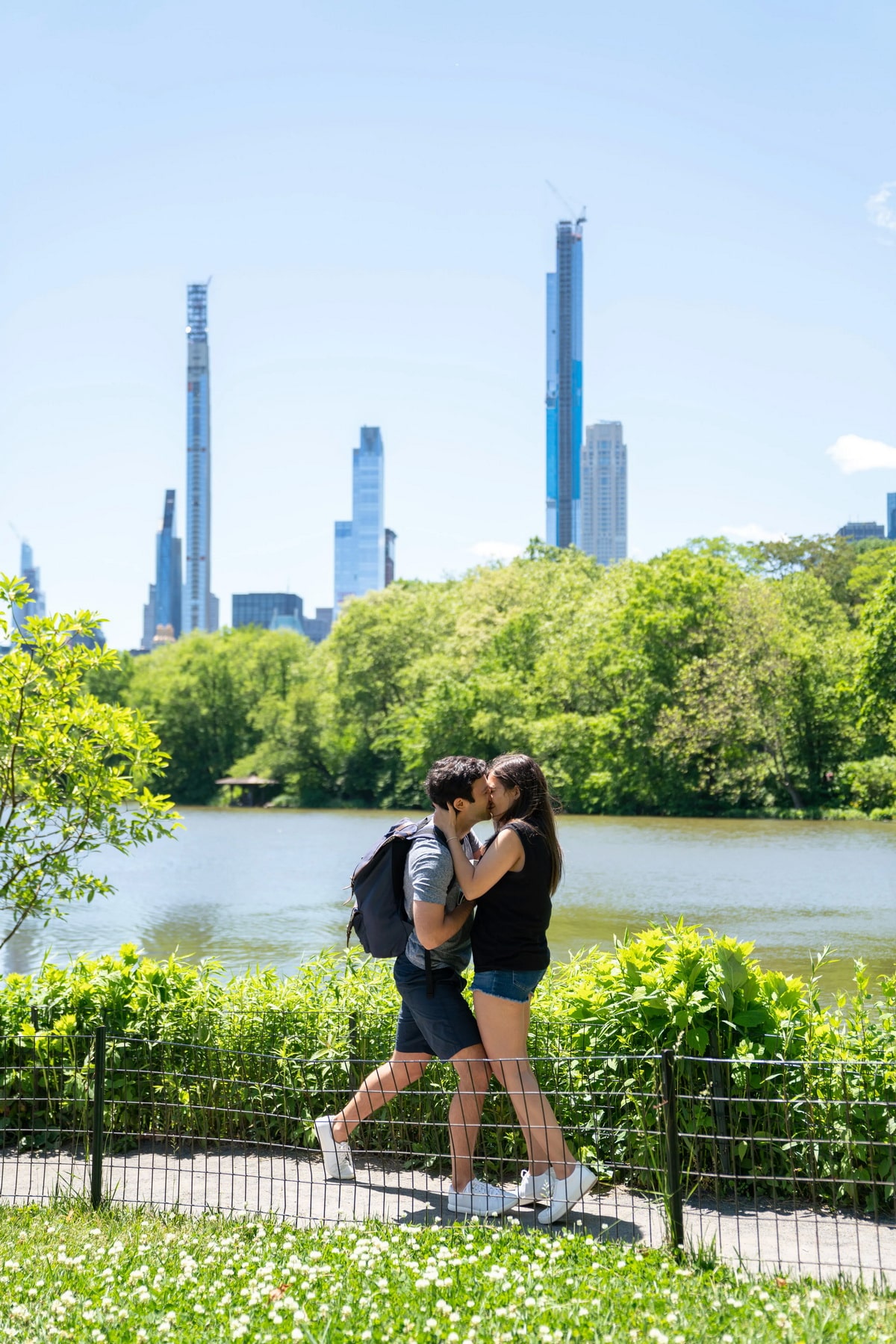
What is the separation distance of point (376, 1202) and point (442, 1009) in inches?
32.9

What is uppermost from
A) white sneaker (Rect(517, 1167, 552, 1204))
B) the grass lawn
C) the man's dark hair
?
the man's dark hair

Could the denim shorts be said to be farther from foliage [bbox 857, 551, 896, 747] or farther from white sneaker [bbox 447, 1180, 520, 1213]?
foliage [bbox 857, 551, 896, 747]

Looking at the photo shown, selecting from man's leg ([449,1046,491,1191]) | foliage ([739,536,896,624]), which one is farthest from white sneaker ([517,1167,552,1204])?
foliage ([739,536,896,624])

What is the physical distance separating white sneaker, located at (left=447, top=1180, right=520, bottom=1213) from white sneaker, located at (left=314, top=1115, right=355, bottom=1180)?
58 centimetres

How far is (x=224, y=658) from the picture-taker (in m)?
74.0

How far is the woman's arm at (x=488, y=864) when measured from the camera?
→ 15.4 feet

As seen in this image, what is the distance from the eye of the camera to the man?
15.5 ft

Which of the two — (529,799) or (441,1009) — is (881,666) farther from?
(441,1009)

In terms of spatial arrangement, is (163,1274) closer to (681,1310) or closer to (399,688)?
(681,1310)

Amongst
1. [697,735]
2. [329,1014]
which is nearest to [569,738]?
[697,735]

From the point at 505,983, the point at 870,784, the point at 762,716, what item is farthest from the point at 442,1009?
the point at 762,716

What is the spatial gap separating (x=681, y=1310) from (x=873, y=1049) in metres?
1.82

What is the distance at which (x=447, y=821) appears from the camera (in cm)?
480

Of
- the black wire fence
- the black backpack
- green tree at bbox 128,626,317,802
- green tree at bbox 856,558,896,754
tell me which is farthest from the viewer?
green tree at bbox 128,626,317,802
